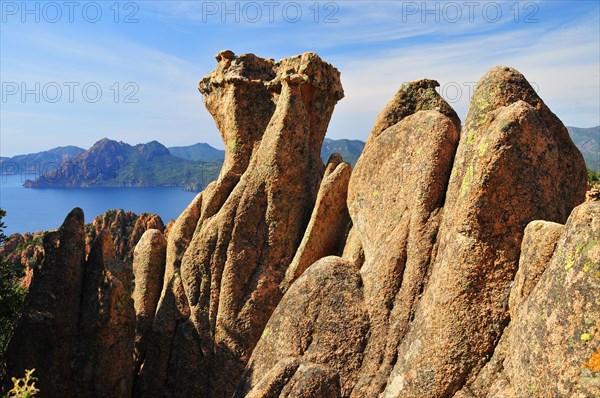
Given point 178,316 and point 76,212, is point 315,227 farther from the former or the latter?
point 76,212

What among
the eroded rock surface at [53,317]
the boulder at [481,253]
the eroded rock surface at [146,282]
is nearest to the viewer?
the boulder at [481,253]

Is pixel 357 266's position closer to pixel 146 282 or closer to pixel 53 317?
pixel 146 282

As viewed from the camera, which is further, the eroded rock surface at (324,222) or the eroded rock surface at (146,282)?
the eroded rock surface at (146,282)

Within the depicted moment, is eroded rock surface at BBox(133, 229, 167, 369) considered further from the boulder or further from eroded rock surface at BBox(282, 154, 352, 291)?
the boulder

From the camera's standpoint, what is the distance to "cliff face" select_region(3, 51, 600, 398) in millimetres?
11117

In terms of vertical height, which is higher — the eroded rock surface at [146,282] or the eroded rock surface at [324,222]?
the eroded rock surface at [324,222]

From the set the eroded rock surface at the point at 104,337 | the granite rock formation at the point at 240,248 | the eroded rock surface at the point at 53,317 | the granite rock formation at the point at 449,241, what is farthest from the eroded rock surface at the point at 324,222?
the eroded rock surface at the point at 53,317

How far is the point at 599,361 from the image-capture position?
338 inches

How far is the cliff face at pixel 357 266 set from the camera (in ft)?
36.5

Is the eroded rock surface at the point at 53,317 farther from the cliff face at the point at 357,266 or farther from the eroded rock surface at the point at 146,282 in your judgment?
the eroded rock surface at the point at 146,282

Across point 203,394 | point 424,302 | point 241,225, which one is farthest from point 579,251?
point 203,394

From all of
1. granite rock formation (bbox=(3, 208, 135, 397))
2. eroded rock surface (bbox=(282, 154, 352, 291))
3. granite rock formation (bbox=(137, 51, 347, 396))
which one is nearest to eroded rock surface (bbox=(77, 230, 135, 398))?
granite rock formation (bbox=(3, 208, 135, 397))

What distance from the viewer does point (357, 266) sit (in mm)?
18453

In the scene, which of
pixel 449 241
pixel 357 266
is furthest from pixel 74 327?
pixel 449 241
